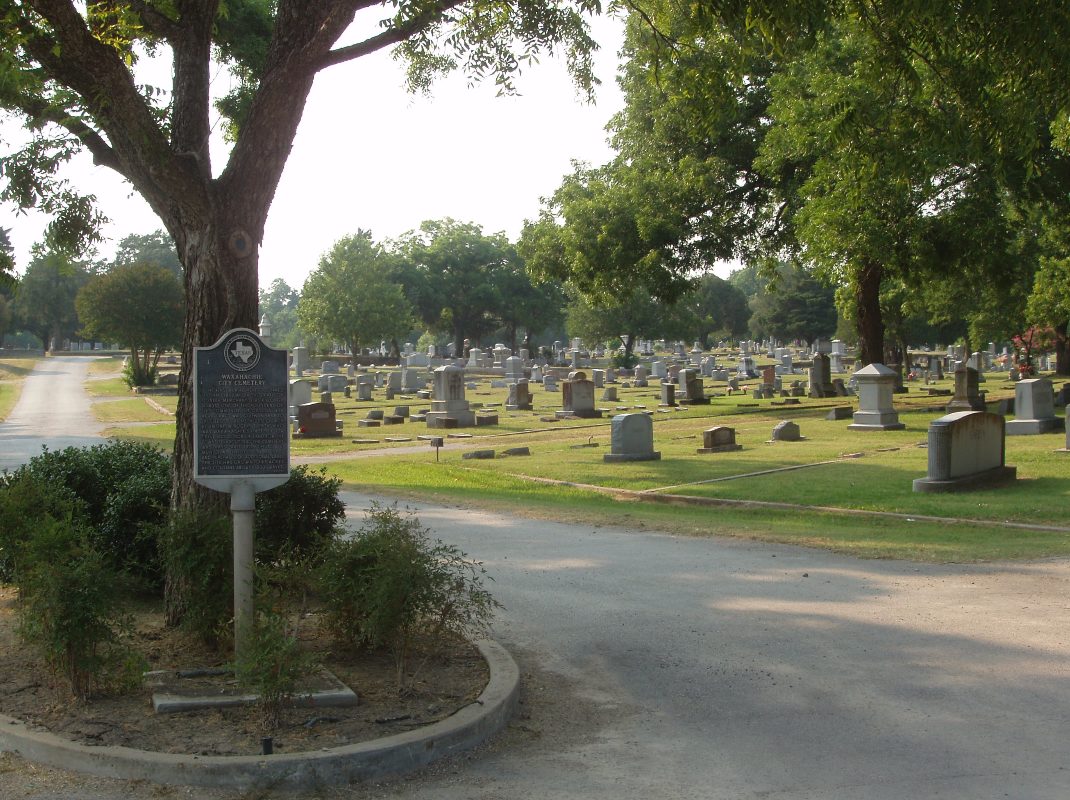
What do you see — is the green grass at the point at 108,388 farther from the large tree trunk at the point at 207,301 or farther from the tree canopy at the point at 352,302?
the large tree trunk at the point at 207,301

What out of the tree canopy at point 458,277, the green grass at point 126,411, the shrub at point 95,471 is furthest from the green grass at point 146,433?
the tree canopy at point 458,277

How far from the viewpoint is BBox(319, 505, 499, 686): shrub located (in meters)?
5.90

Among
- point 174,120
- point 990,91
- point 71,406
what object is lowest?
point 71,406

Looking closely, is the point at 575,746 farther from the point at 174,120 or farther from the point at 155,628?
the point at 174,120

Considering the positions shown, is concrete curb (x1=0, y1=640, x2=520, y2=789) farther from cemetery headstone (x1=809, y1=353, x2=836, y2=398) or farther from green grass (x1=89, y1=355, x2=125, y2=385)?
green grass (x1=89, y1=355, x2=125, y2=385)

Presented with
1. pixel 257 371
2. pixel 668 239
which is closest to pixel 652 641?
pixel 257 371

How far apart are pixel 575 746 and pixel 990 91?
8.59m

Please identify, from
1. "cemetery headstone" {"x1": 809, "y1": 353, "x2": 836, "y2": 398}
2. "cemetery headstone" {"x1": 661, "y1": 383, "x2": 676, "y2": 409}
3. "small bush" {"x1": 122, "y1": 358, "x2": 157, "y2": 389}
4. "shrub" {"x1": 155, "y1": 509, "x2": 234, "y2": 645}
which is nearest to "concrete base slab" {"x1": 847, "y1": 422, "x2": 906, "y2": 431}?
"cemetery headstone" {"x1": 661, "y1": 383, "x2": 676, "y2": 409}

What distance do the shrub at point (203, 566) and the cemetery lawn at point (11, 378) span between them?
34067 millimetres

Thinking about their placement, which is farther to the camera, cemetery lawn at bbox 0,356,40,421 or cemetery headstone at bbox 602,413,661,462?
cemetery lawn at bbox 0,356,40,421

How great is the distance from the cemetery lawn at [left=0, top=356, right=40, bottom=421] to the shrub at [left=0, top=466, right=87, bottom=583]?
32.2 meters

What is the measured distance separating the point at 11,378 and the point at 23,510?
2496 inches

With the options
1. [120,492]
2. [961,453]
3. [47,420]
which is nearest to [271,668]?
[120,492]

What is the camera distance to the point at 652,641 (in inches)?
283
